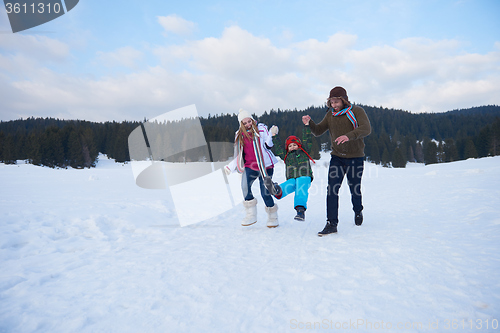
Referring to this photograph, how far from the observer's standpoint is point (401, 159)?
6244 cm

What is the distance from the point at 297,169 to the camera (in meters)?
4.43

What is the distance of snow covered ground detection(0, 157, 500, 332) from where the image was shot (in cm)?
171

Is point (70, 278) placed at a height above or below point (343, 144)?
below

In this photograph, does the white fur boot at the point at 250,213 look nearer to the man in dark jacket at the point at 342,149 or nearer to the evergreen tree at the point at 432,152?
the man in dark jacket at the point at 342,149

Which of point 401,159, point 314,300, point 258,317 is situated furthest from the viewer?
point 401,159

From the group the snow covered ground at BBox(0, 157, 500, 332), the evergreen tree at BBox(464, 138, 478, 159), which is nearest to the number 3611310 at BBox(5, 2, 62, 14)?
the snow covered ground at BBox(0, 157, 500, 332)

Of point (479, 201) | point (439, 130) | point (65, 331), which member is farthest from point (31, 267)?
point (439, 130)

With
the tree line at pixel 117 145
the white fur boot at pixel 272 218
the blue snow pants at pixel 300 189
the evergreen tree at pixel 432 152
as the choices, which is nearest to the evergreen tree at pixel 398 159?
the tree line at pixel 117 145

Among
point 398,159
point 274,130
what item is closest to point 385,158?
point 398,159

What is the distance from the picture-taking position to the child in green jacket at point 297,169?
14.1 ft

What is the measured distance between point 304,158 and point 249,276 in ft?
8.33

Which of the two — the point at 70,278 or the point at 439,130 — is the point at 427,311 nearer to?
the point at 70,278

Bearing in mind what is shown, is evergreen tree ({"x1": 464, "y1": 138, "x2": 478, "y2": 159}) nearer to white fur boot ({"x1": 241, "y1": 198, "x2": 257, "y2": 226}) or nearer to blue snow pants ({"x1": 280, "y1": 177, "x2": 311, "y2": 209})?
blue snow pants ({"x1": 280, "y1": 177, "x2": 311, "y2": 209})

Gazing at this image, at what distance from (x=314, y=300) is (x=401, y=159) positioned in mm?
71404
